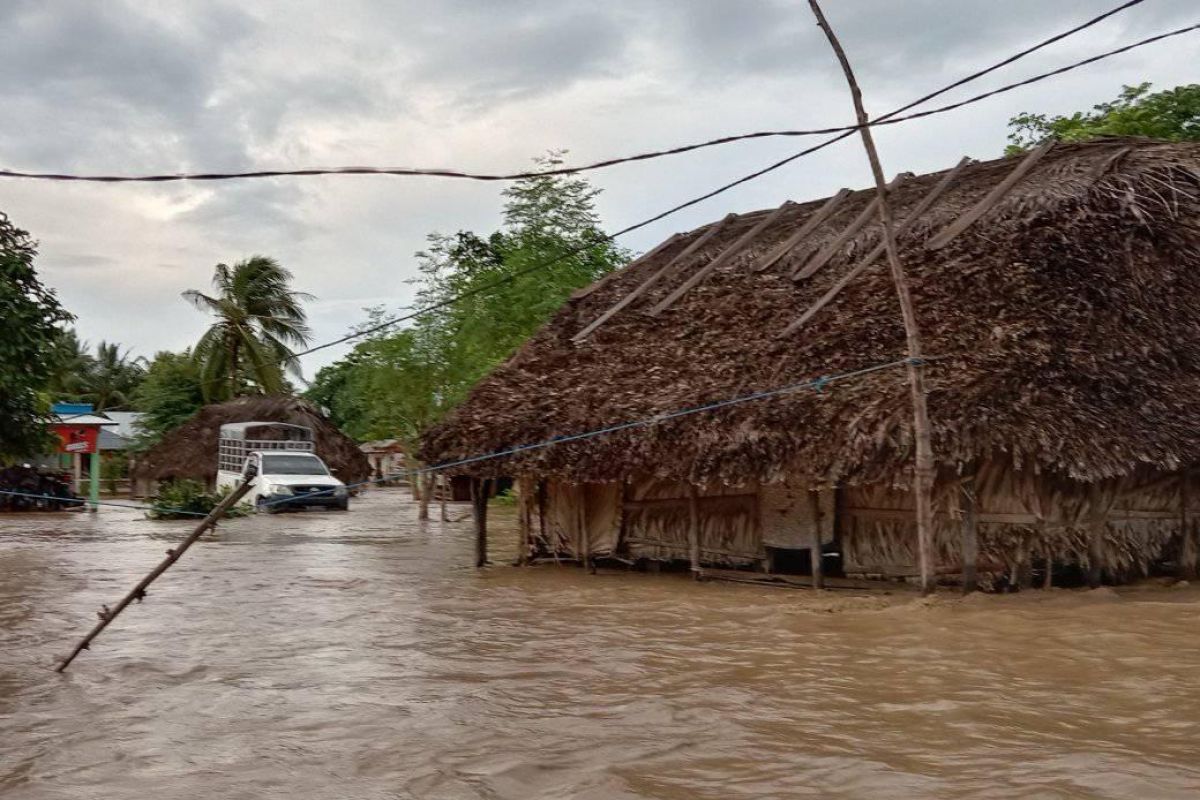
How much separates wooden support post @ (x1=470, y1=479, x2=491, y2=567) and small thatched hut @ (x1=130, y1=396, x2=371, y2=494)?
747 inches

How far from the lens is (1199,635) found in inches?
305

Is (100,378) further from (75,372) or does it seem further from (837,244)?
(837,244)

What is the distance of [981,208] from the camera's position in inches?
473

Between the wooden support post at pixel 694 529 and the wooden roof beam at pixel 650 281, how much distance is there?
2.81 meters

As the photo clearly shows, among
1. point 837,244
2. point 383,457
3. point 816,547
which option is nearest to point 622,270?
point 837,244

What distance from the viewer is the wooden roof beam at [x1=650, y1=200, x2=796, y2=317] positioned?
13.7 meters

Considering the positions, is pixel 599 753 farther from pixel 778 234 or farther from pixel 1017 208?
pixel 778 234

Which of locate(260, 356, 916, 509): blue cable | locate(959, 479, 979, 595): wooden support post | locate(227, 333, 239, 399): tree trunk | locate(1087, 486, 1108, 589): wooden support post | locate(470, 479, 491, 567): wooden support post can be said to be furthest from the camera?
locate(227, 333, 239, 399): tree trunk

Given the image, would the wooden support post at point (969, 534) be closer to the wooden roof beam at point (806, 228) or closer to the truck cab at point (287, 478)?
the wooden roof beam at point (806, 228)

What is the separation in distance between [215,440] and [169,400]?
5.80 meters

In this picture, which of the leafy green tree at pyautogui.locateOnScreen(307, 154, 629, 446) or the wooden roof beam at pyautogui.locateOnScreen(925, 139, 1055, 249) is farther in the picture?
the leafy green tree at pyautogui.locateOnScreen(307, 154, 629, 446)

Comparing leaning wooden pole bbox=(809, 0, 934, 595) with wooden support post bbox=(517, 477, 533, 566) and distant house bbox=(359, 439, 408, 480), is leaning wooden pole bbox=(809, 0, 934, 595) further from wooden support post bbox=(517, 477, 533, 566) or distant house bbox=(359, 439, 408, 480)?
distant house bbox=(359, 439, 408, 480)

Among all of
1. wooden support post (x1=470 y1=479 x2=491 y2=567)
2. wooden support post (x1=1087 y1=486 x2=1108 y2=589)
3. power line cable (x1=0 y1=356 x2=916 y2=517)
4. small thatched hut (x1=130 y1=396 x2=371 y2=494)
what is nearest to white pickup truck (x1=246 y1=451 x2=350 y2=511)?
small thatched hut (x1=130 y1=396 x2=371 y2=494)

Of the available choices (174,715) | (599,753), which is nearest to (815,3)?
(599,753)
